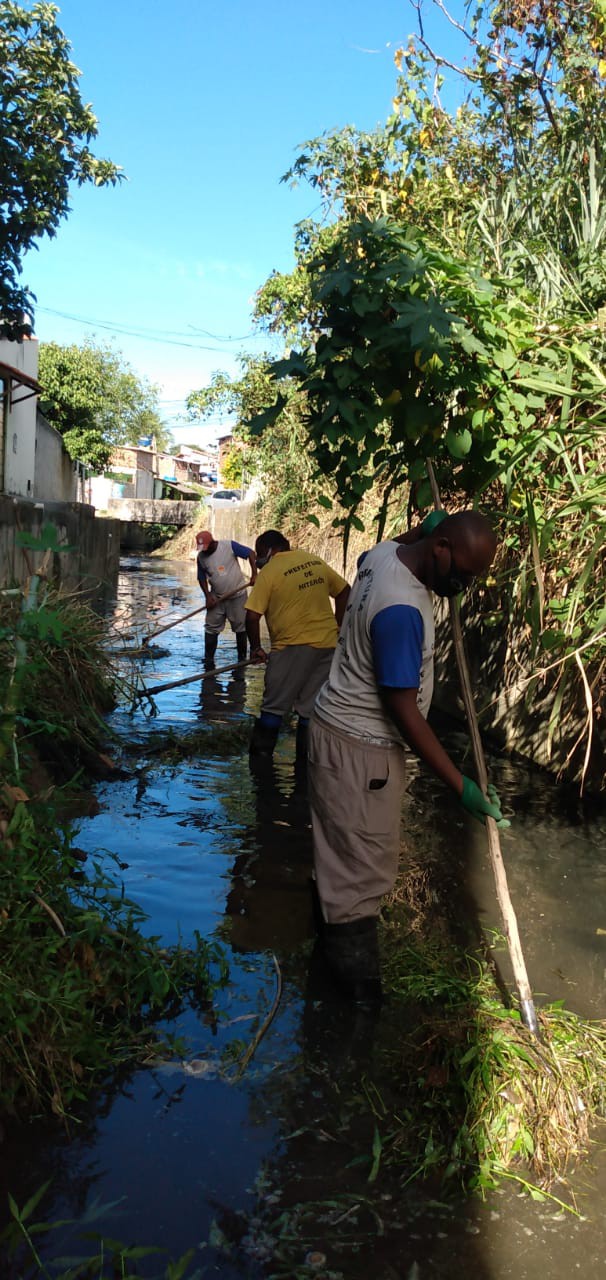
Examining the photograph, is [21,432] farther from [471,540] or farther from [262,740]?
[471,540]

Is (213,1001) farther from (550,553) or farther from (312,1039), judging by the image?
(550,553)

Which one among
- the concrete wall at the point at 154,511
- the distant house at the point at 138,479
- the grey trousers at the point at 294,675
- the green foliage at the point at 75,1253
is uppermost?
the distant house at the point at 138,479

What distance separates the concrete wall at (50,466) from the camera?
99.6 ft

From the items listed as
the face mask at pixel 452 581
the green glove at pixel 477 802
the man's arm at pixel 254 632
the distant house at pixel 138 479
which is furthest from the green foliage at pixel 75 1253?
the distant house at pixel 138 479

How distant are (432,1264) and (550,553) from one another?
376 cm

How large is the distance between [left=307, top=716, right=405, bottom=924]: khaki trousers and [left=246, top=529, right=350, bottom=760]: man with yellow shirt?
318 centimetres

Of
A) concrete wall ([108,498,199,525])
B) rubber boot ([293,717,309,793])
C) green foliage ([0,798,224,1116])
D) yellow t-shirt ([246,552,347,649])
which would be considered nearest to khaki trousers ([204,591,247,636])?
rubber boot ([293,717,309,793])

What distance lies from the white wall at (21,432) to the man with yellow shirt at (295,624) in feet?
60.3

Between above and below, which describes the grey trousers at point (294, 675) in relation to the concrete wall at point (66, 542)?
below

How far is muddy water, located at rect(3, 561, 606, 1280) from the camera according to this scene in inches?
92.9

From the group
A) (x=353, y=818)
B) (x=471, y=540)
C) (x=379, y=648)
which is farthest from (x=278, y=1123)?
(x=471, y=540)

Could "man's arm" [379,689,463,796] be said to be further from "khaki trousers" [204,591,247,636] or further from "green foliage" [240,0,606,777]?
"khaki trousers" [204,591,247,636]

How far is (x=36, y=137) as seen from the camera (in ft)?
32.3

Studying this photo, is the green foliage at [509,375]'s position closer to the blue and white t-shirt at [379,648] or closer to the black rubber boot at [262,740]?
the blue and white t-shirt at [379,648]
